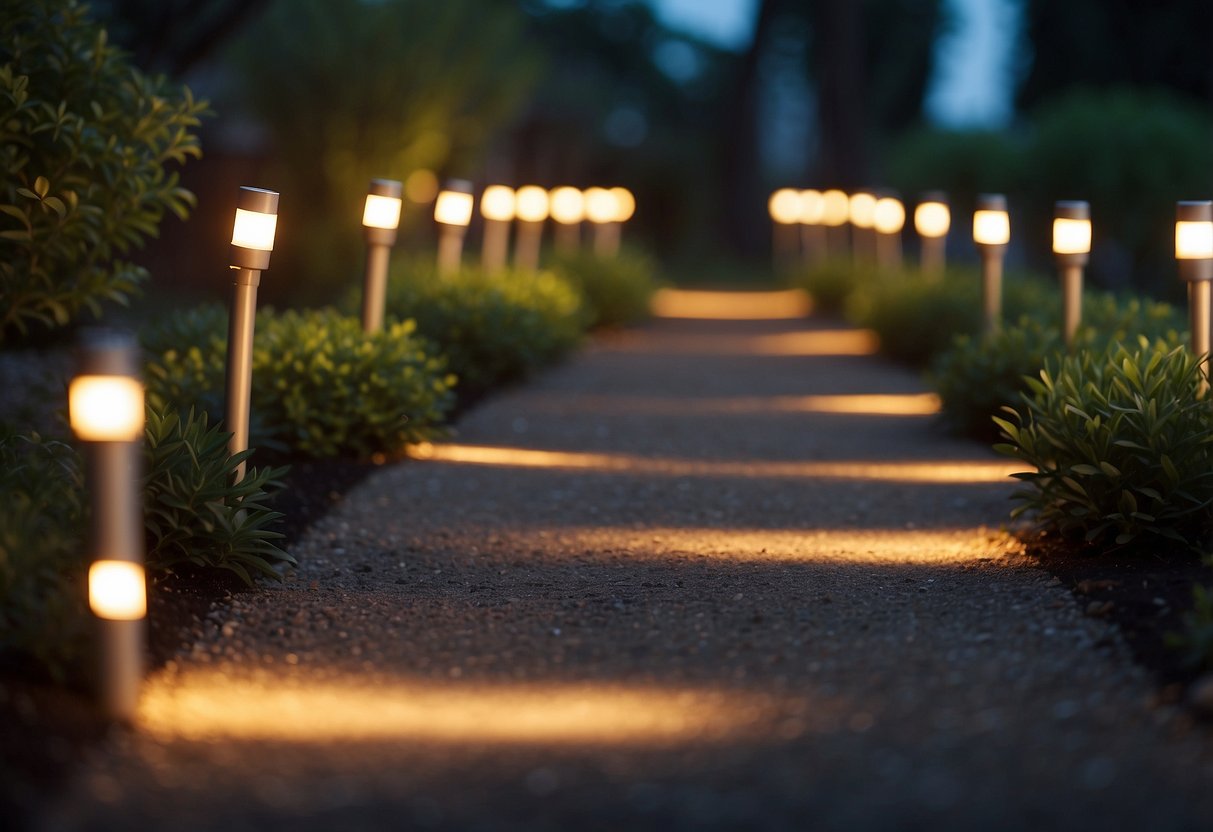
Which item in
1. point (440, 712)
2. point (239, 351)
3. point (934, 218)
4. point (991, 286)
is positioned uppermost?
point (934, 218)

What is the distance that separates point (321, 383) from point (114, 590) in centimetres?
373

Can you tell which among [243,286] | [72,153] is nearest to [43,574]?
[243,286]

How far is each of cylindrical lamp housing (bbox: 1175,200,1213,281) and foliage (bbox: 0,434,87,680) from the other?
4.33 metres

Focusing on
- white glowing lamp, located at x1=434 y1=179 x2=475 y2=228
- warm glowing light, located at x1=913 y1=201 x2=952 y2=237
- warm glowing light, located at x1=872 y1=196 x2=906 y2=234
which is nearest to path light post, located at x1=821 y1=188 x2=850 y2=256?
warm glowing light, located at x1=872 y1=196 x2=906 y2=234

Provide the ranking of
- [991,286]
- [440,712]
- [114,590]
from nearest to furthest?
1. [114,590]
2. [440,712]
3. [991,286]

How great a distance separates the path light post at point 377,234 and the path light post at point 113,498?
4047 millimetres

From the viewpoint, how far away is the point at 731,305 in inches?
843

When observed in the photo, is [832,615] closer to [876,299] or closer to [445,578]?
[445,578]

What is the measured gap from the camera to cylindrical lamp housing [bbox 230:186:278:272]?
552cm

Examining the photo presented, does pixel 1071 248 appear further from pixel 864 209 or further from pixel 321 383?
pixel 864 209

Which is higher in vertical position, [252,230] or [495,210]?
[495,210]

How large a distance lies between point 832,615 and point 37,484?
97.5 inches

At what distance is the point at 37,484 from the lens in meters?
4.59

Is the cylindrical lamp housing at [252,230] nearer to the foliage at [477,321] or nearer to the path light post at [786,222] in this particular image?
the foliage at [477,321]
